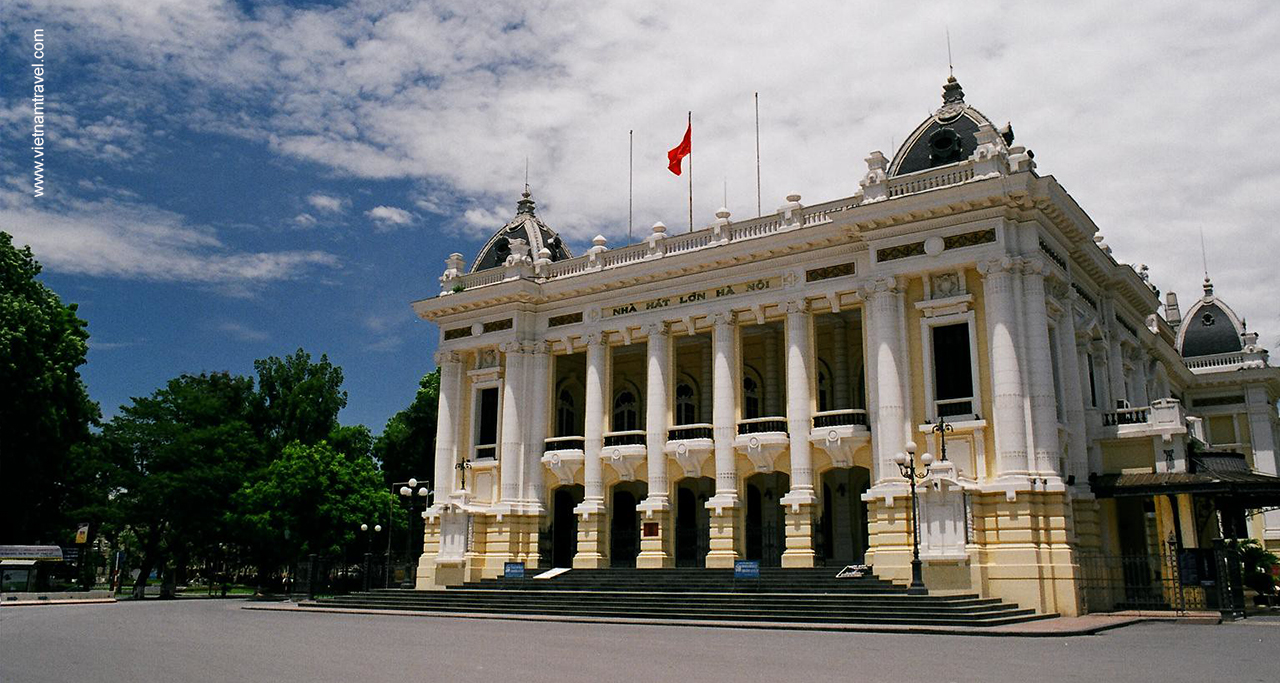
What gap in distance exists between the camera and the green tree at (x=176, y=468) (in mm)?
47938

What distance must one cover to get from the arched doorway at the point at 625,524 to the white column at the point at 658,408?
2587 mm

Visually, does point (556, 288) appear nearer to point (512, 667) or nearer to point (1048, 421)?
point (1048, 421)

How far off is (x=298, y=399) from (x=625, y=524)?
25.9 meters

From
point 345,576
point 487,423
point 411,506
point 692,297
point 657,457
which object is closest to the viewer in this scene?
point 657,457

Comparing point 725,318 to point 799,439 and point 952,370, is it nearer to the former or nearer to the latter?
point 799,439

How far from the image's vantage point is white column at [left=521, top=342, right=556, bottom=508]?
121ft

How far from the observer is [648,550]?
33.0 m

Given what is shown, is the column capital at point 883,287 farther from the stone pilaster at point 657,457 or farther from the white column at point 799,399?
the stone pilaster at point 657,457

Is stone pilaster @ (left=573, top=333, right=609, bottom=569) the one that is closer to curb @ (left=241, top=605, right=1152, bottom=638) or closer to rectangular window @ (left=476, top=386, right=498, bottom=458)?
rectangular window @ (left=476, top=386, right=498, bottom=458)

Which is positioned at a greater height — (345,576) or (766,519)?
(766,519)

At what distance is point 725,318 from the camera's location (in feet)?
110

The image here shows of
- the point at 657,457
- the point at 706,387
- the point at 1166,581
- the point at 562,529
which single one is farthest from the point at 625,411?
the point at 1166,581

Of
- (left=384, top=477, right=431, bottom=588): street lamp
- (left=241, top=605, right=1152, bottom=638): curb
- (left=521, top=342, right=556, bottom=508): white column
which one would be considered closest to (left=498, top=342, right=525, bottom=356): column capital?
(left=521, top=342, right=556, bottom=508): white column

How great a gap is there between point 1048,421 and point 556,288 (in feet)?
60.4
